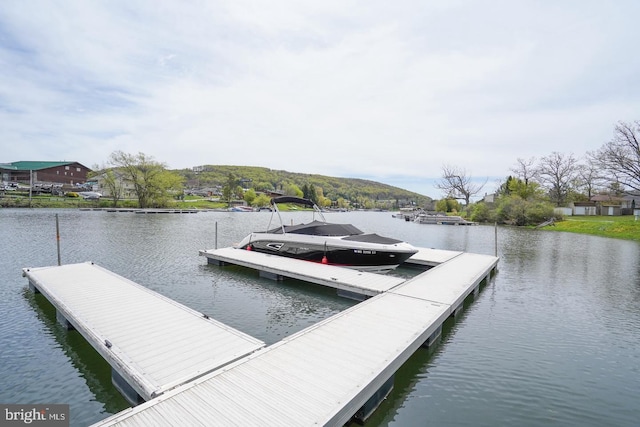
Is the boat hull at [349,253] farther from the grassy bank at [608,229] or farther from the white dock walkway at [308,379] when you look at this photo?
the grassy bank at [608,229]

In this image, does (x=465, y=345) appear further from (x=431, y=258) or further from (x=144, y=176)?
(x=144, y=176)

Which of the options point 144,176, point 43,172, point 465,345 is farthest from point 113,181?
point 465,345

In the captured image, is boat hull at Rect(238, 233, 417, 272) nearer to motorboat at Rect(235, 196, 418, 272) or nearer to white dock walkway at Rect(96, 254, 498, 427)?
motorboat at Rect(235, 196, 418, 272)

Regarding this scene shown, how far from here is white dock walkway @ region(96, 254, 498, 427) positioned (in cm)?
329

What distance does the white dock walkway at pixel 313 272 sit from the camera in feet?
30.7

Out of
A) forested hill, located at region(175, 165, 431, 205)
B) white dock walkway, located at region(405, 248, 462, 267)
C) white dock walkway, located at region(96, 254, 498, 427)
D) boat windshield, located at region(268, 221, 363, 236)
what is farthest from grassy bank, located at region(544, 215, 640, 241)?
forested hill, located at region(175, 165, 431, 205)

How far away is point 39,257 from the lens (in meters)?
14.0

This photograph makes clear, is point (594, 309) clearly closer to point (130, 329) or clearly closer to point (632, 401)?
point (632, 401)

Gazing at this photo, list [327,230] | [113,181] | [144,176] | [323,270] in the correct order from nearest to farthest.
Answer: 1. [323,270]
2. [327,230]
3. [113,181]
4. [144,176]

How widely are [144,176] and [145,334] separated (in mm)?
61038

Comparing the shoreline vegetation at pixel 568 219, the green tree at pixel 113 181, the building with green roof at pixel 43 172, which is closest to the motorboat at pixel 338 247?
the shoreline vegetation at pixel 568 219

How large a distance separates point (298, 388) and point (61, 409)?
10.6 ft

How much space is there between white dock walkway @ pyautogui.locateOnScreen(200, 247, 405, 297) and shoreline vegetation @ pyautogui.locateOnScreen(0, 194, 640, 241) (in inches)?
1048

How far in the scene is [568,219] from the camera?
41031 millimetres
